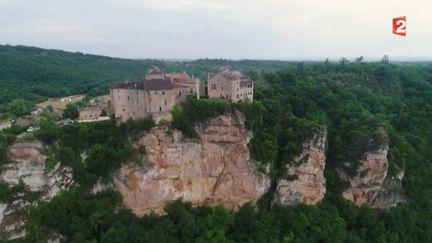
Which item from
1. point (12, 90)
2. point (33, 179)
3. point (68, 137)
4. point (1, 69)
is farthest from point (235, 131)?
point (1, 69)

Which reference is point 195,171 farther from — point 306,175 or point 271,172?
point 306,175

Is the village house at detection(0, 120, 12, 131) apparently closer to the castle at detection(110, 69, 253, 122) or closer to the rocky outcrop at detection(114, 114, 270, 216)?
the castle at detection(110, 69, 253, 122)

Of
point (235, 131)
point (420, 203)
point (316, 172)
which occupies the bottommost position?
point (420, 203)

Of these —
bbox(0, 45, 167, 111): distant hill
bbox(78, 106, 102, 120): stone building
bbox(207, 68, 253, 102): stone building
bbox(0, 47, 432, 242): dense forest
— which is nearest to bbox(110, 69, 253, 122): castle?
bbox(207, 68, 253, 102): stone building

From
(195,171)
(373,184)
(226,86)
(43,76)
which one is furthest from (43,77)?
(373,184)

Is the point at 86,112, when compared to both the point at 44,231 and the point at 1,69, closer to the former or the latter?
the point at 44,231

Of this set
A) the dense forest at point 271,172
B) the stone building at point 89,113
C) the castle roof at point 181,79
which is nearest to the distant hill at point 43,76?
the dense forest at point 271,172

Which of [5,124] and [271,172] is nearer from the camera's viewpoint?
[5,124]
